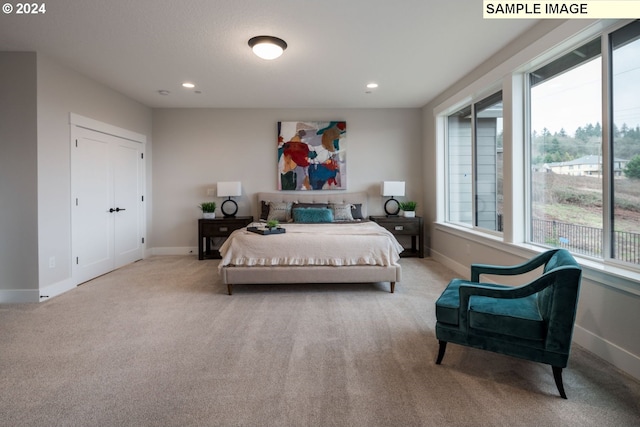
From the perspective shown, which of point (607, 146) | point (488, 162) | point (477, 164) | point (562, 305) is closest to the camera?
point (562, 305)

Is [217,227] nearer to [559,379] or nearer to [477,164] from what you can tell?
[477,164]

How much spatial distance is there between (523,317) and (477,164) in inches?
113

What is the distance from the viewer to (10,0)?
2566mm

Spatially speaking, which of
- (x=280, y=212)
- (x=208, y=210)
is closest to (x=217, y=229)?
(x=208, y=210)

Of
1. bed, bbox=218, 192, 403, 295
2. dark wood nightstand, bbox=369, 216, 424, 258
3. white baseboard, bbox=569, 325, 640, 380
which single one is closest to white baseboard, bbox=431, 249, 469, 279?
dark wood nightstand, bbox=369, 216, 424, 258

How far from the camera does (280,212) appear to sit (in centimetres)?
536

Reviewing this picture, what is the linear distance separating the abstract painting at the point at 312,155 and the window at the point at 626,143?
3.92m

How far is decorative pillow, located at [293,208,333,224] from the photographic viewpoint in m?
5.00

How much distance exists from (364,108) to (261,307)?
13.7 feet

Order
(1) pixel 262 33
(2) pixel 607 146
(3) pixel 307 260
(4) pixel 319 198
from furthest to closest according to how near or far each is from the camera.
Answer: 1. (4) pixel 319 198
2. (3) pixel 307 260
3. (1) pixel 262 33
4. (2) pixel 607 146

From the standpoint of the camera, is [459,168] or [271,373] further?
[459,168]

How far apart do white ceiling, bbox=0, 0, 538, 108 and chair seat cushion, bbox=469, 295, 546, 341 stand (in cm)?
238

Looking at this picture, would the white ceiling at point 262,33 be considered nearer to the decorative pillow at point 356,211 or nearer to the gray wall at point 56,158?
the gray wall at point 56,158

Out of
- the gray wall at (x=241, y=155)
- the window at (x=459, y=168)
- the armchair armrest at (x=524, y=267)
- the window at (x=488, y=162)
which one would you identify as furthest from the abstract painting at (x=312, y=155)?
the armchair armrest at (x=524, y=267)
